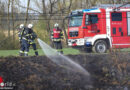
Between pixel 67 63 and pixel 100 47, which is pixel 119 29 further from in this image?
pixel 67 63

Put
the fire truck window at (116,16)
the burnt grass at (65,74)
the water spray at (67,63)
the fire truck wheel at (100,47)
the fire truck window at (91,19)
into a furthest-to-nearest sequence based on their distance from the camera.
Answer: the fire truck window at (116,16)
the fire truck window at (91,19)
the fire truck wheel at (100,47)
the water spray at (67,63)
the burnt grass at (65,74)

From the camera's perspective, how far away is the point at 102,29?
46.3 ft

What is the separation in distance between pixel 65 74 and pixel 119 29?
6.94 metres

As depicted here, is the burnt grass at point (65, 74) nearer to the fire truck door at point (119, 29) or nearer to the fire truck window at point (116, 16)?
the fire truck door at point (119, 29)

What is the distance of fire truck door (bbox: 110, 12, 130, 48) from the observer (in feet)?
46.5

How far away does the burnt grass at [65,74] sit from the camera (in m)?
7.82

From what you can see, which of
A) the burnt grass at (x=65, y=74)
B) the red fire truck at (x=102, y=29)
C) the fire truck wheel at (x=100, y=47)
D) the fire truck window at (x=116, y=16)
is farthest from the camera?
the fire truck window at (x=116, y=16)

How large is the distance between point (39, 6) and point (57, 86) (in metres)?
20.3

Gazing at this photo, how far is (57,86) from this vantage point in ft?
25.6

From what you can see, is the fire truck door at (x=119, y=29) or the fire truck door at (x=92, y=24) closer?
the fire truck door at (x=92, y=24)

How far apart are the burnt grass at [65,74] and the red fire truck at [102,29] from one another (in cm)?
406

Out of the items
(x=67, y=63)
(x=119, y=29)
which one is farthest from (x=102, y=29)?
(x=67, y=63)

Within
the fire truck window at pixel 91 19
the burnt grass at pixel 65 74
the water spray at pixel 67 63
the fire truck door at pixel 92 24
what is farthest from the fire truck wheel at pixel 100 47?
the water spray at pixel 67 63

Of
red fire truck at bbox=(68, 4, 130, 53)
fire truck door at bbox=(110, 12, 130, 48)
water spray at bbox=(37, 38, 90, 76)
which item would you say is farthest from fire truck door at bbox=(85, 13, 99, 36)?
water spray at bbox=(37, 38, 90, 76)
